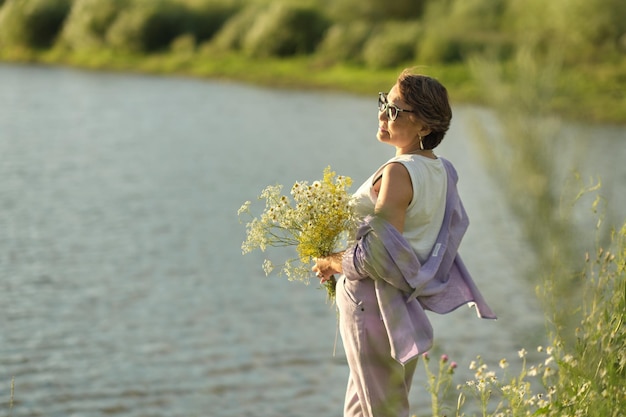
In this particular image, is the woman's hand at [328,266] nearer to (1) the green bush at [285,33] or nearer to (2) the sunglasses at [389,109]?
(2) the sunglasses at [389,109]

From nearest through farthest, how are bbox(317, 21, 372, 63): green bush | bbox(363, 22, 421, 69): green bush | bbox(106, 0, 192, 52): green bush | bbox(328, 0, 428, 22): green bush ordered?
bbox(363, 22, 421, 69): green bush → bbox(317, 21, 372, 63): green bush → bbox(106, 0, 192, 52): green bush → bbox(328, 0, 428, 22): green bush

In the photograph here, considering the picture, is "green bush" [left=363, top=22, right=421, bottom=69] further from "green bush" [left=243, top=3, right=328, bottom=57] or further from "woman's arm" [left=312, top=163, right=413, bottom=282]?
"woman's arm" [left=312, top=163, right=413, bottom=282]

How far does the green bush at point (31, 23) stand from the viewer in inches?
2119

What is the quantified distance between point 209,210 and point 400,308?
13.7 metres

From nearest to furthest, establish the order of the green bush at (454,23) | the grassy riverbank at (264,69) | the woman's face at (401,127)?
the woman's face at (401,127) < the grassy riverbank at (264,69) < the green bush at (454,23)

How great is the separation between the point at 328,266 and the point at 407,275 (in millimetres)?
399

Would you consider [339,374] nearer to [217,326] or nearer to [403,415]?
[217,326]

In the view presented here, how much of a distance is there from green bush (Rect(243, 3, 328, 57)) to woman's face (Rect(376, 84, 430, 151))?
4347 centimetres

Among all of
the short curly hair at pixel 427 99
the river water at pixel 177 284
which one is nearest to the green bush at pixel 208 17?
the river water at pixel 177 284

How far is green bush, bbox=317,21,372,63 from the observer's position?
44.6 meters

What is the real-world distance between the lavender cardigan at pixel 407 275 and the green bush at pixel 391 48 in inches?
1516

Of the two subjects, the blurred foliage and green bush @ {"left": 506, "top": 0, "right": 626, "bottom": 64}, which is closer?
green bush @ {"left": 506, "top": 0, "right": 626, "bottom": 64}

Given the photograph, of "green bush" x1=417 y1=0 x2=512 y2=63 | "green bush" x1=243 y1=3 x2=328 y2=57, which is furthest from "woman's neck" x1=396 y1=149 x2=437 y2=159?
"green bush" x1=243 y1=3 x2=328 y2=57

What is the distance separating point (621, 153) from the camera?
80.3 ft
